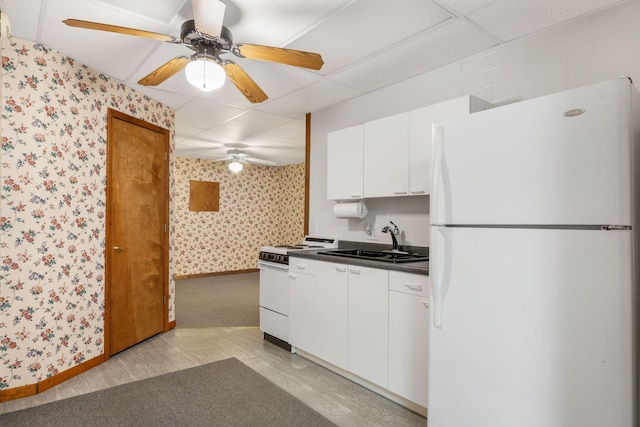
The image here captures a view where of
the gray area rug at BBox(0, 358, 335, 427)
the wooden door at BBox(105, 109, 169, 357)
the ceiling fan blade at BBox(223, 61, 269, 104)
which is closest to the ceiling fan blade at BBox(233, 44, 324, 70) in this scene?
the ceiling fan blade at BBox(223, 61, 269, 104)

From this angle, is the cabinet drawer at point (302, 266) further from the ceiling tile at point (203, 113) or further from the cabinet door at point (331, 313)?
the ceiling tile at point (203, 113)

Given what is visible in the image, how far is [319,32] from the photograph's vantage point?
2340mm

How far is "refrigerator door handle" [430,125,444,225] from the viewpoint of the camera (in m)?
1.77

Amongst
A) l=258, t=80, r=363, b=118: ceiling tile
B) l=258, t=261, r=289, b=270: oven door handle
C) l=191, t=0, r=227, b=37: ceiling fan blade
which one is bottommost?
l=258, t=261, r=289, b=270: oven door handle

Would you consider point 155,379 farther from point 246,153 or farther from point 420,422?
point 246,153

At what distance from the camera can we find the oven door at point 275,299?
3295 millimetres

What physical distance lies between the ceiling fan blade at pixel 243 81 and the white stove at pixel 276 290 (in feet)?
4.41

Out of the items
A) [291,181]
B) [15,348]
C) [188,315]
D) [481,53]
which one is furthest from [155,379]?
[291,181]

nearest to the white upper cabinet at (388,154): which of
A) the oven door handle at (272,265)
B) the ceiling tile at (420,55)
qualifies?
the ceiling tile at (420,55)

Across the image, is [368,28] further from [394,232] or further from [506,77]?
[394,232]

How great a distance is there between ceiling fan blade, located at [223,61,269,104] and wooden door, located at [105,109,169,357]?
1.42 m

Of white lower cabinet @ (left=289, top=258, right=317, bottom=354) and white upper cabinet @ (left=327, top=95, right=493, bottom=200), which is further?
white lower cabinet @ (left=289, top=258, right=317, bottom=354)

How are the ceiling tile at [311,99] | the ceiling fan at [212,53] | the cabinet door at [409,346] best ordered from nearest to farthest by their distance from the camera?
the ceiling fan at [212,53], the cabinet door at [409,346], the ceiling tile at [311,99]

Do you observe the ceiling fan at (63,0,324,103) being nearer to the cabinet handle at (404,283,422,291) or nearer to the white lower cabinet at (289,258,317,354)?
the cabinet handle at (404,283,422,291)
